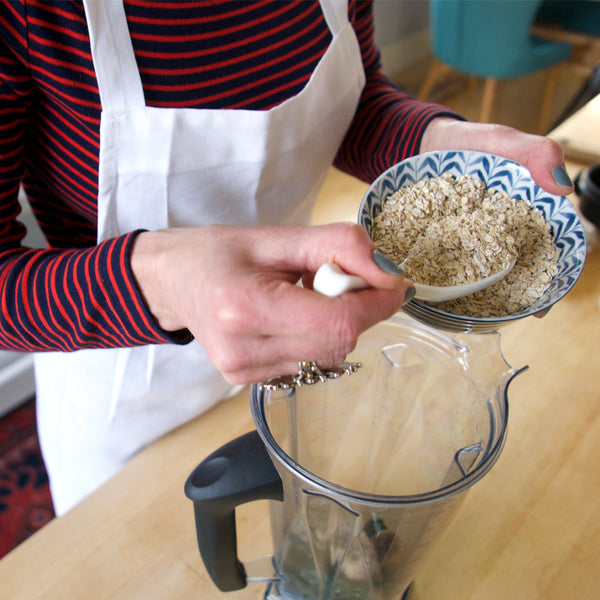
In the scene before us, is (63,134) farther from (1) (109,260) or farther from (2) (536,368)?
(2) (536,368)

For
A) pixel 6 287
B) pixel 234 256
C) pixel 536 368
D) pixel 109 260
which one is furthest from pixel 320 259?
pixel 536 368

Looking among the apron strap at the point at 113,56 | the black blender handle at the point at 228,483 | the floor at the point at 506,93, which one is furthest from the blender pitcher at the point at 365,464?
the floor at the point at 506,93

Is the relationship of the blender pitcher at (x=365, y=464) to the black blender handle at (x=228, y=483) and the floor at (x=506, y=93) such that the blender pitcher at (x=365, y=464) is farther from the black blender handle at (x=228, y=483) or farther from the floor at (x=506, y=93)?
the floor at (x=506, y=93)

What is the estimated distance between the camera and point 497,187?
47 centimetres

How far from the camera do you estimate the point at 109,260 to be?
401 millimetres

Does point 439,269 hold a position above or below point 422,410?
above

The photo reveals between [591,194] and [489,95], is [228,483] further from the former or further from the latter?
[489,95]

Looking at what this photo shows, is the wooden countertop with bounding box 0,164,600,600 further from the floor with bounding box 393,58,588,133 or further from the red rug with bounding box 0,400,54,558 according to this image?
the floor with bounding box 393,58,588,133

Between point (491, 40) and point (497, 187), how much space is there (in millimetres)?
1719

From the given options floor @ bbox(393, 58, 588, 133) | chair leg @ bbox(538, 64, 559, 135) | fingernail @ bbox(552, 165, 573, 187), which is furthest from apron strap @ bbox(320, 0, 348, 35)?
floor @ bbox(393, 58, 588, 133)

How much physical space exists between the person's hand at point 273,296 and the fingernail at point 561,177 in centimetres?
21

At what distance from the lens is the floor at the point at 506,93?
2.48 meters

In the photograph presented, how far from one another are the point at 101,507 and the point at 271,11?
1.60 ft

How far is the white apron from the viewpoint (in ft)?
1.51
